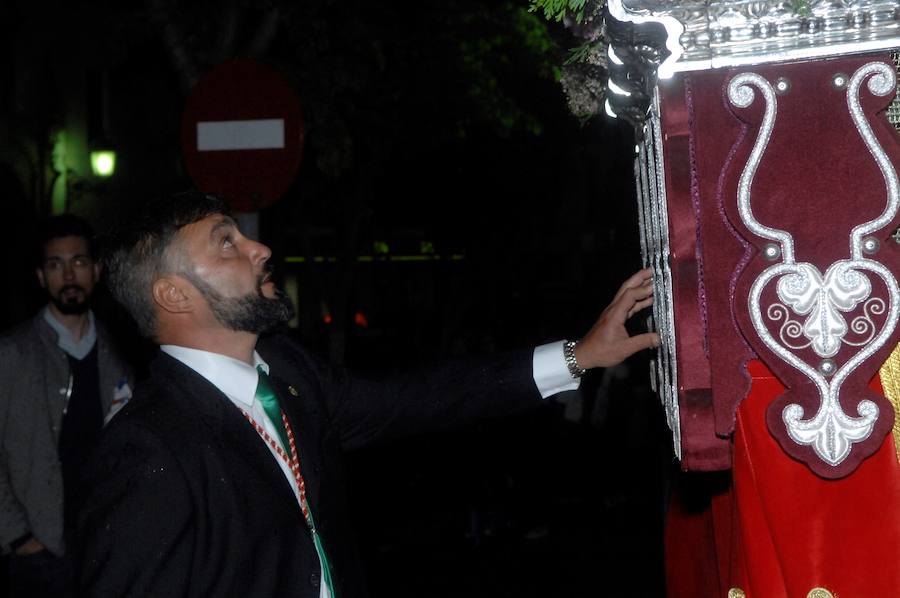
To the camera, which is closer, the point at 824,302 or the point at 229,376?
the point at 824,302

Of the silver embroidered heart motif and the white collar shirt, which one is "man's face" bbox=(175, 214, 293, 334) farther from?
the silver embroidered heart motif

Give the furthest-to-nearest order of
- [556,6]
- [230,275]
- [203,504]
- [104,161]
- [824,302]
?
[104,161] < [230,275] < [203,504] < [556,6] < [824,302]

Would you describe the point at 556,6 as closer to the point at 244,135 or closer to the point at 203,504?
the point at 203,504

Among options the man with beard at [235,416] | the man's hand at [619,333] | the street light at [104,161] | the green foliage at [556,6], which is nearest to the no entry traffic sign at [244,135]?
the man with beard at [235,416]

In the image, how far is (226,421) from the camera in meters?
2.93

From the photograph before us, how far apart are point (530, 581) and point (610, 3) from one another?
6680 millimetres

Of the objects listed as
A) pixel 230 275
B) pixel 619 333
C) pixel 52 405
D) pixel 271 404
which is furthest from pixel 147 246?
pixel 52 405

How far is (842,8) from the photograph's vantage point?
2.06m

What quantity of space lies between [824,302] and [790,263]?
10cm

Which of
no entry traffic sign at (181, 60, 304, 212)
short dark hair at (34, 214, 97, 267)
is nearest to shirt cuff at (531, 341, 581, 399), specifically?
no entry traffic sign at (181, 60, 304, 212)

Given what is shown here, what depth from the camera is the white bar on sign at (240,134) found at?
5840mm

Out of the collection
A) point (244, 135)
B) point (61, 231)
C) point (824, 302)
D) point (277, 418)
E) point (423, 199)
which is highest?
point (423, 199)

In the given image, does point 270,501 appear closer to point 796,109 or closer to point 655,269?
point 655,269

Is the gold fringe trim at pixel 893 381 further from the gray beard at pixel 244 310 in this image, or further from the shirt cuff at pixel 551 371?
the gray beard at pixel 244 310
